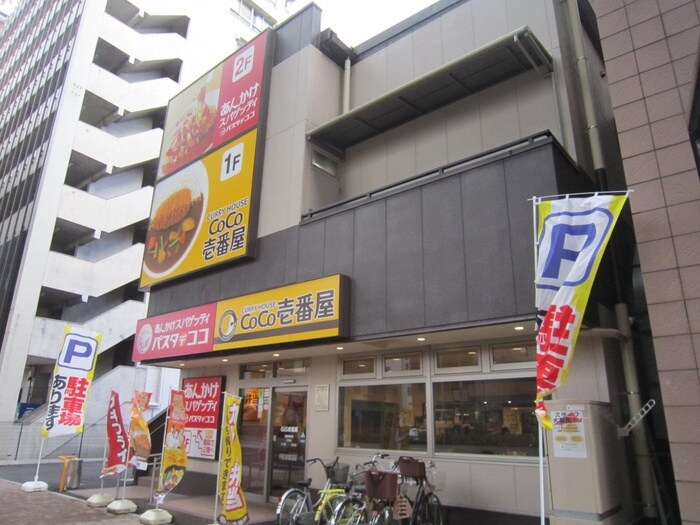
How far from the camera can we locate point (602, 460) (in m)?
6.02

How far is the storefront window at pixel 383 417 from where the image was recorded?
8844 millimetres

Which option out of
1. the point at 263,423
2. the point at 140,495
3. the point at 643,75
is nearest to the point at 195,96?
the point at 263,423

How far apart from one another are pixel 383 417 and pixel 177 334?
18.8 feet

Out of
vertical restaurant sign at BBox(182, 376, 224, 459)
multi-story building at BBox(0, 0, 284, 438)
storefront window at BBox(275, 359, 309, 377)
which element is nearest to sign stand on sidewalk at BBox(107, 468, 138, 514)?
vertical restaurant sign at BBox(182, 376, 224, 459)

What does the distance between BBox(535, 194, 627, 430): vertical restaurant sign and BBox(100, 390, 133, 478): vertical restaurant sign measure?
8778 millimetres

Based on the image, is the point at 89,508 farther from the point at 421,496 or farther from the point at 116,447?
the point at 421,496

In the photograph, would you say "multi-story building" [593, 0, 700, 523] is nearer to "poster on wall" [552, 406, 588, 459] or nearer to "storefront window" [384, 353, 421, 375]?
"poster on wall" [552, 406, 588, 459]

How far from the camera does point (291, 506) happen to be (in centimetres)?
869

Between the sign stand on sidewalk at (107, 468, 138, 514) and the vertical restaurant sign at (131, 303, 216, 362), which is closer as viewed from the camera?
the sign stand on sidewalk at (107, 468, 138, 514)

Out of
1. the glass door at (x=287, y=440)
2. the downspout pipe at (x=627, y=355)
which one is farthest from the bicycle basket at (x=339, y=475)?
the downspout pipe at (x=627, y=355)

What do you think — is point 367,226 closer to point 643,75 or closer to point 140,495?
point 643,75

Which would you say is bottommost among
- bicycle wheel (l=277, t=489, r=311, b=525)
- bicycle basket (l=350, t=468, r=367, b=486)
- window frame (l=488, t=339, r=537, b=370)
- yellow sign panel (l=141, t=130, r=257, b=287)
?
bicycle wheel (l=277, t=489, r=311, b=525)

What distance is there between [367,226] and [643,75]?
480cm

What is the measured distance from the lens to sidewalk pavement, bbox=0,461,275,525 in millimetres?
9070
